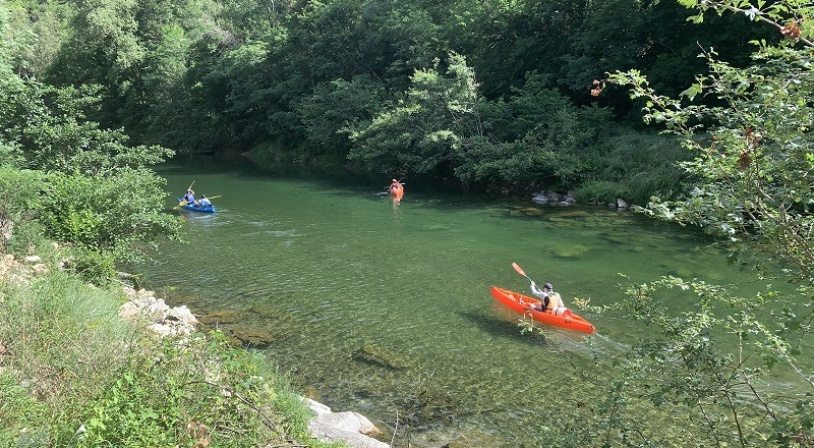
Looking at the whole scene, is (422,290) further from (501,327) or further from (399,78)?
(399,78)

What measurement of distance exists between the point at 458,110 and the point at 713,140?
19.5 meters

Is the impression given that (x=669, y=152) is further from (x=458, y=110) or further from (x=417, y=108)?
(x=417, y=108)

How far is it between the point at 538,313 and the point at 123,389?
697 centimetres

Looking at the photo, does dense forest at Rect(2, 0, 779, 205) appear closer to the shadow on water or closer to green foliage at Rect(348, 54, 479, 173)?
green foliage at Rect(348, 54, 479, 173)

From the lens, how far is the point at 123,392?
365 centimetres

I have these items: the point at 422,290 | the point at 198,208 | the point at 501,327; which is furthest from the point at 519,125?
the point at 501,327

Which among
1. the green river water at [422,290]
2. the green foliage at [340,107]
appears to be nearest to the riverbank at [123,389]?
the green river water at [422,290]

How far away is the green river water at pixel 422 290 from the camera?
22.9ft

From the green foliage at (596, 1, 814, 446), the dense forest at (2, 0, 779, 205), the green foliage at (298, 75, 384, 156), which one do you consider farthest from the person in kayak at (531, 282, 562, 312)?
the green foliage at (298, 75, 384, 156)

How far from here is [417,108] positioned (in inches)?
886

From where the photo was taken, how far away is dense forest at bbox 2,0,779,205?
19.7 m

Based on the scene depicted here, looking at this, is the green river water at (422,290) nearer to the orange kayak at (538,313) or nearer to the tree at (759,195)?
the orange kayak at (538,313)

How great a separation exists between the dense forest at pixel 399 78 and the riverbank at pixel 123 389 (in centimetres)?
860

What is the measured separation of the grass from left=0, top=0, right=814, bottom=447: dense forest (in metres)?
0.32
